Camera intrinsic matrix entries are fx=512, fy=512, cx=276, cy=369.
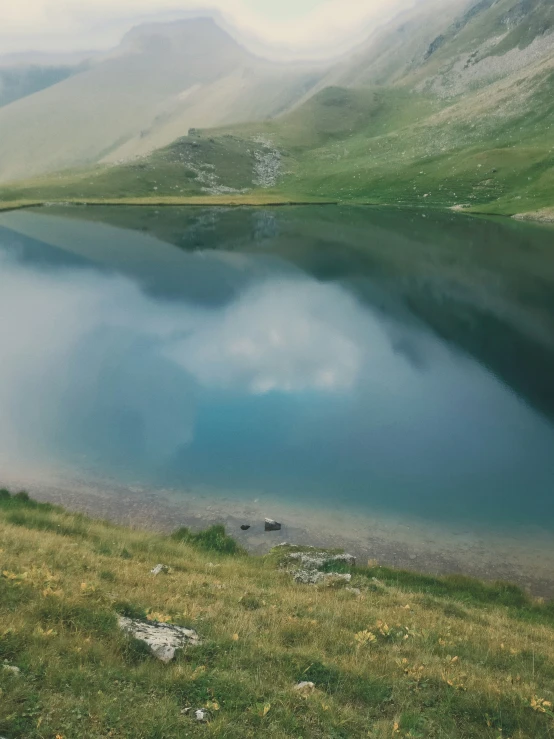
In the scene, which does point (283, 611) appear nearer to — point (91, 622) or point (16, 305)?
point (91, 622)

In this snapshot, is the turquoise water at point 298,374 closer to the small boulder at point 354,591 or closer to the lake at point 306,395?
the lake at point 306,395

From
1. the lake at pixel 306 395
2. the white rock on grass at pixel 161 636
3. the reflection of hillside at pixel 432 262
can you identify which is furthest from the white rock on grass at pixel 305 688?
the reflection of hillside at pixel 432 262

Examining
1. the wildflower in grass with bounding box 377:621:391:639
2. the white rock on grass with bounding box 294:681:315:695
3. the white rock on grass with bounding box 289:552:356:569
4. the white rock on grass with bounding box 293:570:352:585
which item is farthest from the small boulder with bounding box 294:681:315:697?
the white rock on grass with bounding box 289:552:356:569

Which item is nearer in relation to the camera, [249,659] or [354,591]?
[249,659]

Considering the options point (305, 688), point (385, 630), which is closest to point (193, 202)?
point (385, 630)

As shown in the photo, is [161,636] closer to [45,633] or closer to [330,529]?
[45,633]

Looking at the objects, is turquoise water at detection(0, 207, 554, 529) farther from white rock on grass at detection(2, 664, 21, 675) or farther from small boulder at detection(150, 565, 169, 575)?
white rock on grass at detection(2, 664, 21, 675)
